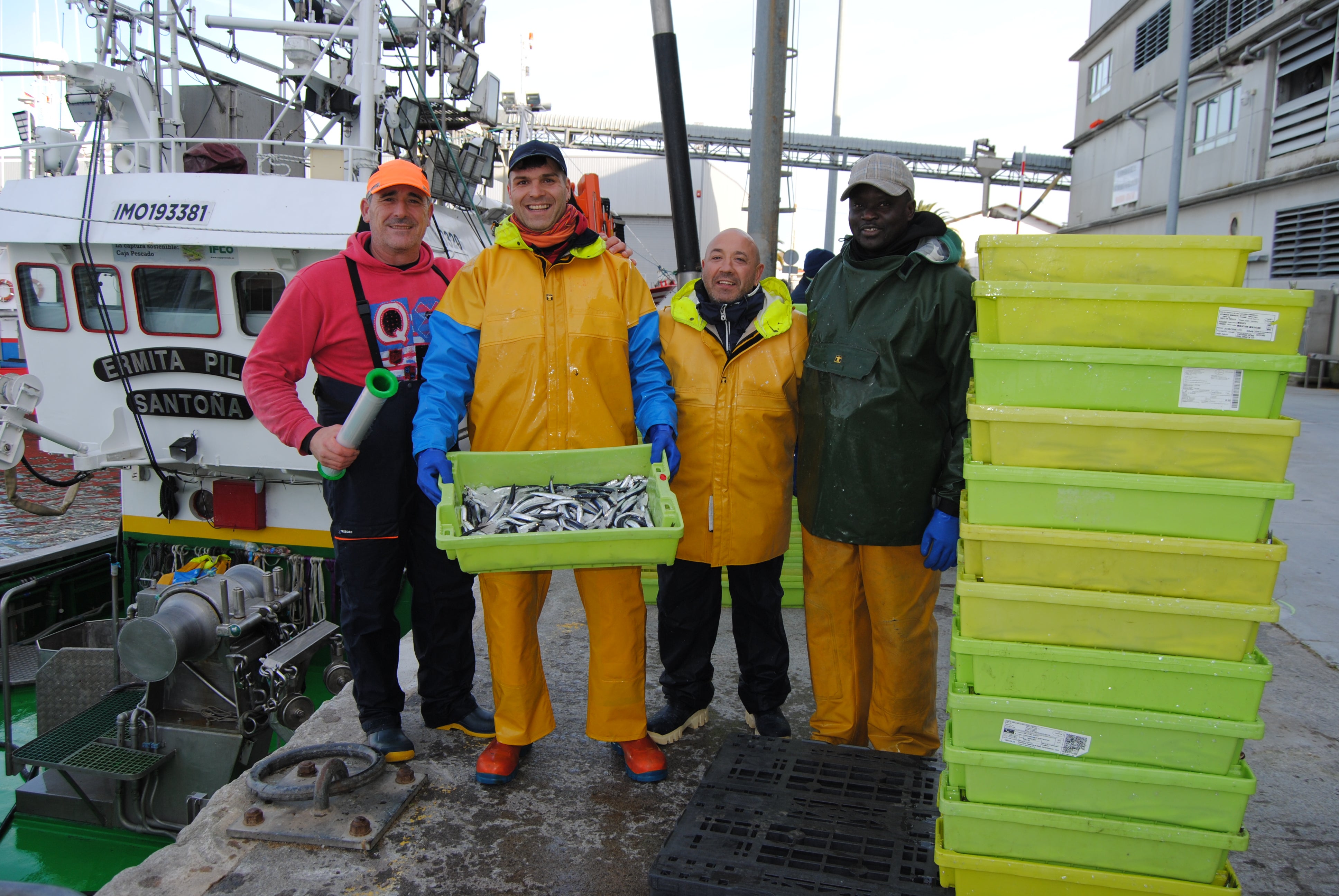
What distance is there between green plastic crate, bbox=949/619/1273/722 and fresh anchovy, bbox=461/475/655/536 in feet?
3.43

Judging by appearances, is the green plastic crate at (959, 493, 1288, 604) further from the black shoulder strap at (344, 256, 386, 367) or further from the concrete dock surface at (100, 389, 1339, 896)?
the black shoulder strap at (344, 256, 386, 367)

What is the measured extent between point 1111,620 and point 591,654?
68.3 inches

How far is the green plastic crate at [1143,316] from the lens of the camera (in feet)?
6.21

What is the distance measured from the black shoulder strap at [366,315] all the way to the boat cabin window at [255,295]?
14.6ft

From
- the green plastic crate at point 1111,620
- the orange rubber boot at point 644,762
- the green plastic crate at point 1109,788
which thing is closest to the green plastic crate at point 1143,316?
the green plastic crate at point 1111,620

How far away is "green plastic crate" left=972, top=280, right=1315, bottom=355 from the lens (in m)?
1.89

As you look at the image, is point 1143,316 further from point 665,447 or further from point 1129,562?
point 665,447

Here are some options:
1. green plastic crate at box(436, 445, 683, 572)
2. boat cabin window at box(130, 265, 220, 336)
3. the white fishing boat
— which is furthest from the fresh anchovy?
boat cabin window at box(130, 265, 220, 336)

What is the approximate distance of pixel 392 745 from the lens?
3.21 m

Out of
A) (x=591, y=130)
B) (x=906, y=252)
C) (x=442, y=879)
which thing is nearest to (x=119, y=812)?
(x=442, y=879)

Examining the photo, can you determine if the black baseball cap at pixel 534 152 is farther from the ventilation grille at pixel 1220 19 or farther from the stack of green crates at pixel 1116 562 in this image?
the ventilation grille at pixel 1220 19

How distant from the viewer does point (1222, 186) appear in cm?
2044

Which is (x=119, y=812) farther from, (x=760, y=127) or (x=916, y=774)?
(x=760, y=127)

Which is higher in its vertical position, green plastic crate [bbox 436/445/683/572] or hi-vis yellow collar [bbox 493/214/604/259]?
hi-vis yellow collar [bbox 493/214/604/259]
